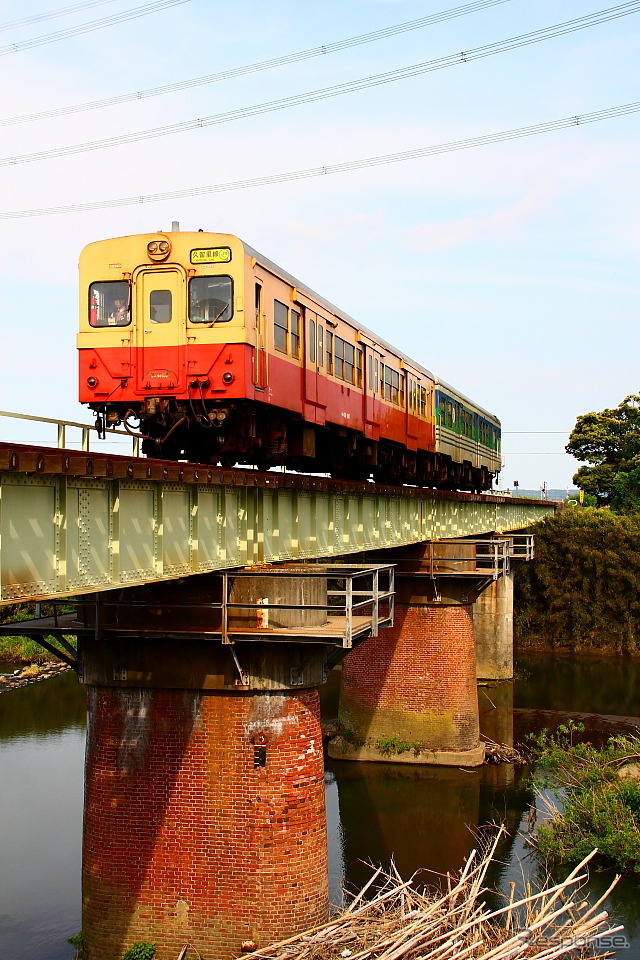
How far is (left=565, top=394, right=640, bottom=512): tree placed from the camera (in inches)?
2702

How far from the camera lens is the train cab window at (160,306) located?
1416 cm

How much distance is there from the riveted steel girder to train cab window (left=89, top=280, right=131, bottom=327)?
3.48 m

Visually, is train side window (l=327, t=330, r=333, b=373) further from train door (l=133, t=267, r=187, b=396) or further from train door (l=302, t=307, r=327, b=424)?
train door (l=133, t=267, r=187, b=396)

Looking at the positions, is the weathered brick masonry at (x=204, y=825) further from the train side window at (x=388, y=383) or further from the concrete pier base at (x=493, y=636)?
the concrete pier base at (x=493, y=636)

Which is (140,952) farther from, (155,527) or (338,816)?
(338,816)

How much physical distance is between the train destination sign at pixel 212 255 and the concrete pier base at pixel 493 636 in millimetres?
26321

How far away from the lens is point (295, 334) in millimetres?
16297

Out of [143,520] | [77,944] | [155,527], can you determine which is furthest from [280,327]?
[77,944]

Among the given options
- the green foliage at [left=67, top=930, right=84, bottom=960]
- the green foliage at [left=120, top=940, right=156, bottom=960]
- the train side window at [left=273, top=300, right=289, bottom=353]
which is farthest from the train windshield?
the green foliage at [left=67, top=930, right=84, bottom=960]

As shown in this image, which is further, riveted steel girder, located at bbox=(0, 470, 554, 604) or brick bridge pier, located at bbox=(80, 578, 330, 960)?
brick bridge pier, located at bbox=(80, 578, 330, 960)

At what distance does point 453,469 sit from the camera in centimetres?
3409

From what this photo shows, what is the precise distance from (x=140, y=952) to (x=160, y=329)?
816cm

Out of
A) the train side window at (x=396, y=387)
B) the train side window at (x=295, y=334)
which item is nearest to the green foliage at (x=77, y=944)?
the train side window at (x=295, y=334)

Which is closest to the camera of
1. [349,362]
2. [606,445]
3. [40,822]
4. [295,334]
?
[295,334]
